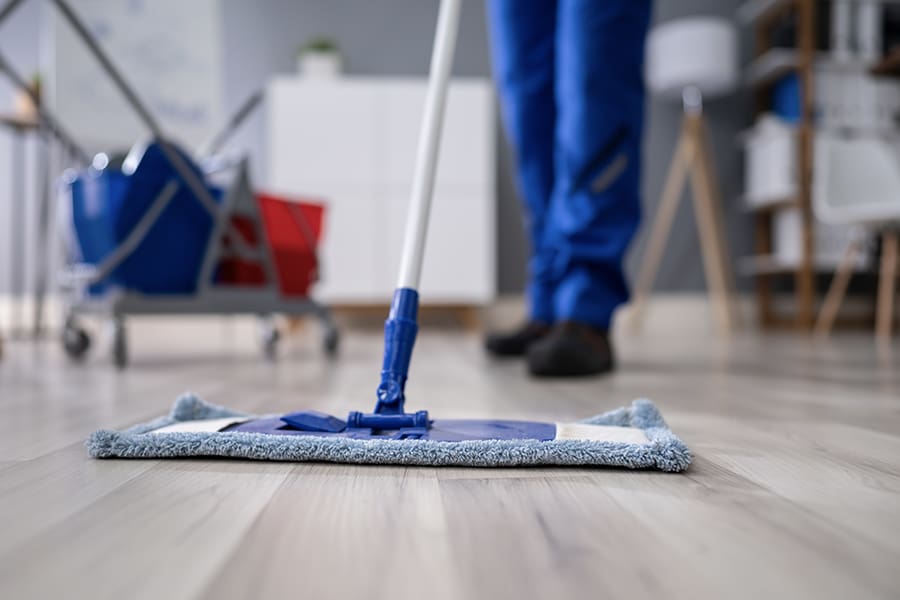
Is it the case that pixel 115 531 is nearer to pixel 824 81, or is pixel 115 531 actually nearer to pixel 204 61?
pixel 204 61

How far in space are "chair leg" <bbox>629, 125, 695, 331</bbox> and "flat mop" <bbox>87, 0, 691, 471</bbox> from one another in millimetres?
2764

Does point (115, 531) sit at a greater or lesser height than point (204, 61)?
lesser

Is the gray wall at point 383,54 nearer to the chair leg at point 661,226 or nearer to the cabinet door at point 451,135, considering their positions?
the chair leg at point 661,226

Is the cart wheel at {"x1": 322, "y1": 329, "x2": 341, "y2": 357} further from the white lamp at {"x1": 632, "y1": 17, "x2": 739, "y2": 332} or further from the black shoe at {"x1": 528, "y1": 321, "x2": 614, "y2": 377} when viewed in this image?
the white lamp at {"x1": 632, "y1": 17, "x2": 739, "y2": 332}

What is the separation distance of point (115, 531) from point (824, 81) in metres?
3.69

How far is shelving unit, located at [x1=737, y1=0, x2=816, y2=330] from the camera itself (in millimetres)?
3111

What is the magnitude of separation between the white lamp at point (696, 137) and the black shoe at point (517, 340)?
5.75 feet

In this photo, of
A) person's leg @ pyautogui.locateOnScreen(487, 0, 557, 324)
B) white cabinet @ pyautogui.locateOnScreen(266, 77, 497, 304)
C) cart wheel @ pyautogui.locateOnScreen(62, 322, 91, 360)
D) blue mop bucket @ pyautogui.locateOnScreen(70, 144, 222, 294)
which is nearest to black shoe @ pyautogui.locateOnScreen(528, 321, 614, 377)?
person's leg @ pyautogui.locateOnScreen(487, 0, 557, 324)

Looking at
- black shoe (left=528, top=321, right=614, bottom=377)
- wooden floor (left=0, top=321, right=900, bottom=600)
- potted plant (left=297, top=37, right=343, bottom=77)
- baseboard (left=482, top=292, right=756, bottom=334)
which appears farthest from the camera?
baseboard (left=482, top=292, right=756, bottom=334)

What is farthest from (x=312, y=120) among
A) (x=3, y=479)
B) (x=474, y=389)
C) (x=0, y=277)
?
(x=3, y=479)

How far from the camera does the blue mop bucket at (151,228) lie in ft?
4.57

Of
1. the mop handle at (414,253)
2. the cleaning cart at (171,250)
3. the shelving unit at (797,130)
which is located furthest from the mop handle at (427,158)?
the shelving unit at (797,130)

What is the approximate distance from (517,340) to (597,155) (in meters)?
0.43

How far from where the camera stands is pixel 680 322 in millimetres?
3500
